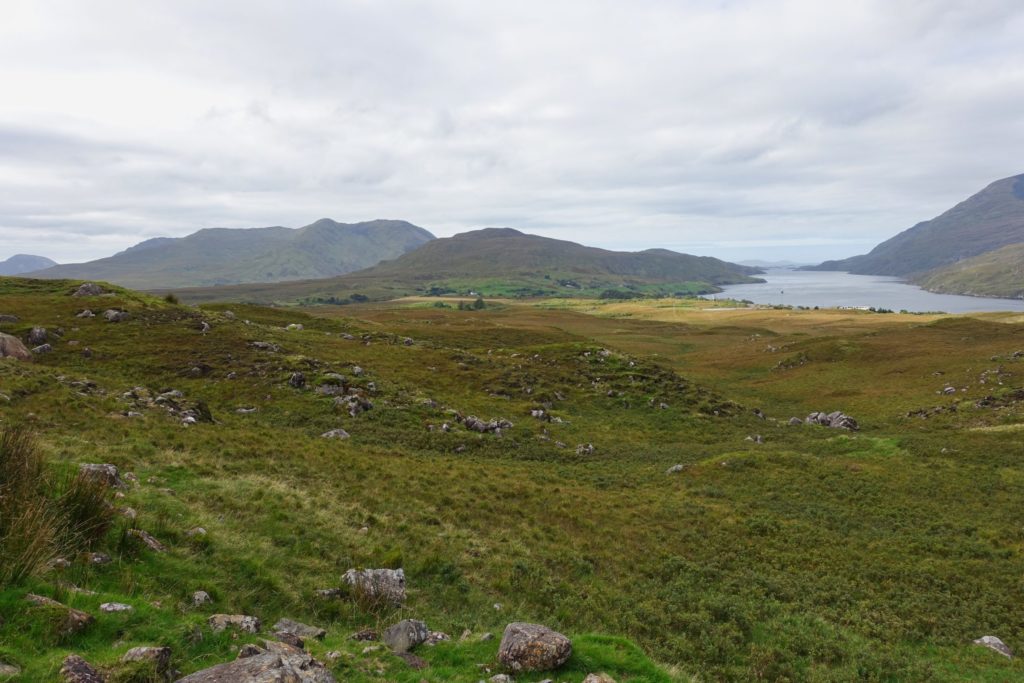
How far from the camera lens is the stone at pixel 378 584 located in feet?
44.1

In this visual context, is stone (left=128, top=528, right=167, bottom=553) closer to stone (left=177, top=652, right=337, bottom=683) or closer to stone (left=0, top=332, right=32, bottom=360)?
stone (left=177, top=652, right=337, bottom=683)

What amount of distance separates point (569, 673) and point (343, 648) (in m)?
4.84

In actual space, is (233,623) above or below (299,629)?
above

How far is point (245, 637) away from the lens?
973 cm

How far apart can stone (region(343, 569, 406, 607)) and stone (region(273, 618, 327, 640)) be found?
214cm

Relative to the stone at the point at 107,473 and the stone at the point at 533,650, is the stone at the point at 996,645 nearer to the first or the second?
the stone at the point at 533,650

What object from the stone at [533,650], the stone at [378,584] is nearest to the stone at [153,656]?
the stone at [378,584]

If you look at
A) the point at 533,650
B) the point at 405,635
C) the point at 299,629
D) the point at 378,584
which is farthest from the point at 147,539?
the point at 533,650

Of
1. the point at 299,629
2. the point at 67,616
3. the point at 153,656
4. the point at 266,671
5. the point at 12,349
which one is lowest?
the point at 299,629

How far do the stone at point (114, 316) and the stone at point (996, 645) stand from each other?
2793 inches

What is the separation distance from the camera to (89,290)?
6906cm

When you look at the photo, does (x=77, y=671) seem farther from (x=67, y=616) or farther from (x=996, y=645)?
(x=996, y=645)

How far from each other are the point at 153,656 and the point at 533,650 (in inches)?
273

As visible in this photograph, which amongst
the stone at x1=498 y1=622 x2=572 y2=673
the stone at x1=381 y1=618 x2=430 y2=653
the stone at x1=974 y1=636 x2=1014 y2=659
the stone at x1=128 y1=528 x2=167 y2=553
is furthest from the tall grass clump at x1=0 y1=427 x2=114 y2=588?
the stone at x1=974 y1=636 x2=1014 y2=659
